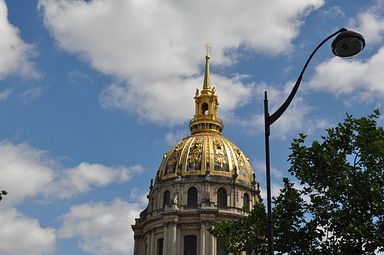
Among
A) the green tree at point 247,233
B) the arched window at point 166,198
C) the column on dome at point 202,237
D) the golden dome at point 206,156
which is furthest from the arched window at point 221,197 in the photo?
the green tree at point 247,233

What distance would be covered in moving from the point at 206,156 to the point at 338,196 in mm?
52282

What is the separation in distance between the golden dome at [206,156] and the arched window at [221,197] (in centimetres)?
220

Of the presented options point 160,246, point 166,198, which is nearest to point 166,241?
point 160,246

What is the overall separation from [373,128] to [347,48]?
14214 millimetres

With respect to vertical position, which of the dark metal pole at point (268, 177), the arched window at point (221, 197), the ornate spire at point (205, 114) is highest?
the ornate spire at point (205, 114)

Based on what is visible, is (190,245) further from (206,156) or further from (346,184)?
(346,184)

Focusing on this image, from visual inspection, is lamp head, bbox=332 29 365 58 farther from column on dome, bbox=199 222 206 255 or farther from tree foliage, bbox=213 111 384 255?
column on dome, bbox=199 222 206 255

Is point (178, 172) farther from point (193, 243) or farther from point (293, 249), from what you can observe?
point (293, 249)

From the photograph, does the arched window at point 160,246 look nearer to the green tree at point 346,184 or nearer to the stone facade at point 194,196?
the stone facade at point 194,196

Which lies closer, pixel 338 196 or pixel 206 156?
pixel 338 196

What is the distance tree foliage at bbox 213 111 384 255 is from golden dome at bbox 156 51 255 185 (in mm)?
48357

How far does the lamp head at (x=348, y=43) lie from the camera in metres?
14.4

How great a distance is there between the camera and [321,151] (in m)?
27.3

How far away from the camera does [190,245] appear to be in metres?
72.7
